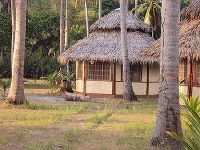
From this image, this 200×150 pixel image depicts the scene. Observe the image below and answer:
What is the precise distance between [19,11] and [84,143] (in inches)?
300

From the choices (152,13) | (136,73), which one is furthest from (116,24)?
(152,13)

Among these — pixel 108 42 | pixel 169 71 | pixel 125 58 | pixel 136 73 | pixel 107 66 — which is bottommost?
pixel 136 73

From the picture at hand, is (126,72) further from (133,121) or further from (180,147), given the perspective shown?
(180,147)

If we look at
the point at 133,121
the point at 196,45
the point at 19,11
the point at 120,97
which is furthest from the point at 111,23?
the point at 133,121

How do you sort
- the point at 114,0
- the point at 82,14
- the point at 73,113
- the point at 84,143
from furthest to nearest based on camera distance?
the point at 82,14 < the point at 114,0 < the point at 73,113 < the point at 84,143

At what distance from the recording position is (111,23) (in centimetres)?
2592

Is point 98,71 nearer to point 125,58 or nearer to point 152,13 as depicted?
point 125,58

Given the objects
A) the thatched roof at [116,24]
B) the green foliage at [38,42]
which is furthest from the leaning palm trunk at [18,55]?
the green foliage at [38,42]

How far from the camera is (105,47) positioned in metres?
24.6

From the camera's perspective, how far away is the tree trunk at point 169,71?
9008 millimetres

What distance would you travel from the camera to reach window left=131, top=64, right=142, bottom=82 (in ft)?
81.4

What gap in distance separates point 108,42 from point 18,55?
9276 millimetres

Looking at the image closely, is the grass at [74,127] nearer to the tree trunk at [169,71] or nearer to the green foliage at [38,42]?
the tree trunk at [169,71]

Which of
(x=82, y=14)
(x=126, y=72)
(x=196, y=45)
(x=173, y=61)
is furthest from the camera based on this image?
(x=82, y=14)
